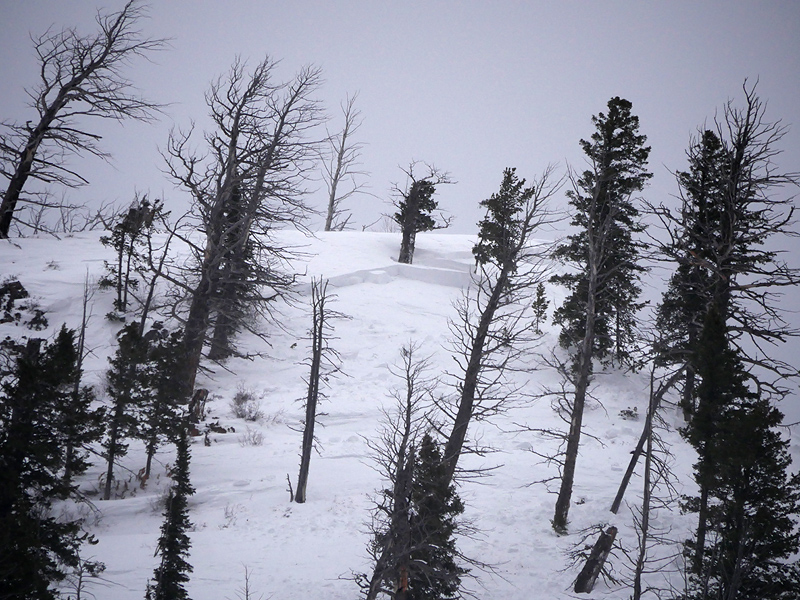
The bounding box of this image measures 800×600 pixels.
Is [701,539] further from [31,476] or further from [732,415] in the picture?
[31,476]

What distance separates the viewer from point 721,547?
30.5 ft

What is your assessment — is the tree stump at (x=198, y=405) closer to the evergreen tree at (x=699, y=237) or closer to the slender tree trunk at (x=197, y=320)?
the slender tree trunk at (x=197, y=320)

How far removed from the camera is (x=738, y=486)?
368 inches

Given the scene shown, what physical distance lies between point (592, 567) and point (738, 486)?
4.04 meters

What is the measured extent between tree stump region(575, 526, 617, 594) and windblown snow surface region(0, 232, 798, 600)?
25 centimetres

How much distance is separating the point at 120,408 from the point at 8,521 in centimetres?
790

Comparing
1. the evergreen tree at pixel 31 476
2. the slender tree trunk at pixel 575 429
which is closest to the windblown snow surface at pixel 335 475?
the slender tree trunk at pixel 575 429

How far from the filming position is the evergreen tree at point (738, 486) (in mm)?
8797

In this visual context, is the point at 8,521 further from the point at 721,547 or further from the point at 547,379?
the point at 547,379

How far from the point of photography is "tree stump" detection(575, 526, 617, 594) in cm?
1126

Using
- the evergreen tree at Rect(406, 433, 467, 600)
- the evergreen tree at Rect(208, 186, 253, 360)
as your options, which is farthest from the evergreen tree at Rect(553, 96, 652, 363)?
the evergreen tree at Rect(208, 186, 253, 360)

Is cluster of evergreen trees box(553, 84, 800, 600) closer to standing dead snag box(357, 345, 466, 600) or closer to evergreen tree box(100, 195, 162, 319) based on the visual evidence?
standing dead snag box(357, 345, 466, 600)

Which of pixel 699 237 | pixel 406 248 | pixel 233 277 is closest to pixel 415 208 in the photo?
pixel 406 248

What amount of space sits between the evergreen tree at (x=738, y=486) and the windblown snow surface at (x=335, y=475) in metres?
2.29
